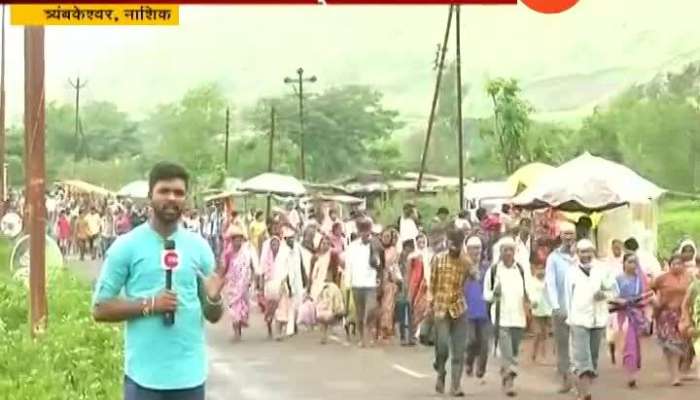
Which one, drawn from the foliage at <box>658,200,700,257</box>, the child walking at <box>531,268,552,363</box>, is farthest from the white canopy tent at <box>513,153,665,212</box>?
the child walking at <box>531,268,552,363</box>

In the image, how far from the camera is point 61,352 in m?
6.52

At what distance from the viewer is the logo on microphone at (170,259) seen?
3463 mm

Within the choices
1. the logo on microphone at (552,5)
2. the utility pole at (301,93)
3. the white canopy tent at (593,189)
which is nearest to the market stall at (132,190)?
the logo on microphone at (552,5)

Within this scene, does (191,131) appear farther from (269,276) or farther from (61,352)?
(61,352)

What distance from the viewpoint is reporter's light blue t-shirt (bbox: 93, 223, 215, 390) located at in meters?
3.52

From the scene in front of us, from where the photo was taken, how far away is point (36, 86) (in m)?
6.32

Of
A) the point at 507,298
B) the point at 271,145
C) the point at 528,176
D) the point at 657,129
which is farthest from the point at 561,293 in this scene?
the point at 271,145

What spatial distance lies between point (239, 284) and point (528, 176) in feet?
11.8

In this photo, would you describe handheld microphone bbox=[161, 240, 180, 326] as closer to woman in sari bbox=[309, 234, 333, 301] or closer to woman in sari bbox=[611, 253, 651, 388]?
woman in sari bbox=[611, 253, 651, 388]

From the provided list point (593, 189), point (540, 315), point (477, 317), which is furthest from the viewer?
point (593, 189)

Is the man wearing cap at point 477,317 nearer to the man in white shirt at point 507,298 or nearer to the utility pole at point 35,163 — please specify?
the man in white shirt at point 507,298

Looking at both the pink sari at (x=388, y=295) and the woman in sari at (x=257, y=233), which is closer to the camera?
the pink sari at (x=388, y=295)

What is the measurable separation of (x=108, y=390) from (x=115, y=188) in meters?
2.42

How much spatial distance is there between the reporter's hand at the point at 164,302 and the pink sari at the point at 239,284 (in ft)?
20.7
